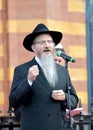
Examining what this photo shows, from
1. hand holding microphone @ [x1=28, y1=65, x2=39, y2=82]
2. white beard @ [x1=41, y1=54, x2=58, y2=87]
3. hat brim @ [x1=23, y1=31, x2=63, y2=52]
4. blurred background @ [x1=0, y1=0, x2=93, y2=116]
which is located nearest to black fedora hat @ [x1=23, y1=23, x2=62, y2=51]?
hat brim @ [x1=23, y1=31, x2=63, y2=52]

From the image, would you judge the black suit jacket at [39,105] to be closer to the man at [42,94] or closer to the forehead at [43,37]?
the man at [42,94]

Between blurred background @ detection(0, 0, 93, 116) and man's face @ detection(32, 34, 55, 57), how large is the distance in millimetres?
2463

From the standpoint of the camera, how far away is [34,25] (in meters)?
6.98

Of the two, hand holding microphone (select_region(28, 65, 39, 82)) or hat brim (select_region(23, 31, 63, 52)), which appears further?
hat brim (select_region(23, 31, 63, 52))

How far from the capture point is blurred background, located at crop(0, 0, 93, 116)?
275 inches

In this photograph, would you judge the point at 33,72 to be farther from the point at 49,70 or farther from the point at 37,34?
the point at 37,34

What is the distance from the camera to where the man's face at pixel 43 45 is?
4.37 meters

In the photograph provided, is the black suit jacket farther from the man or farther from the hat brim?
the hat brim

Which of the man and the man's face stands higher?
the man's face

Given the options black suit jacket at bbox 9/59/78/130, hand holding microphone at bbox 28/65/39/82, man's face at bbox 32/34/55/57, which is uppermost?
man's face at bbox 32/34/55/57

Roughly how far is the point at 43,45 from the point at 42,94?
396mm

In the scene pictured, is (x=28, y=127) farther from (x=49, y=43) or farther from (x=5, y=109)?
(x=5, y=109)

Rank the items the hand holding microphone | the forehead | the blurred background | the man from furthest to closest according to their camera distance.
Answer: the blurred background, the forehead, the man, the hand holding microphone

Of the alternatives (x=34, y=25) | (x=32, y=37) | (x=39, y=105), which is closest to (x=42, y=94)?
(x=39, y=105)
